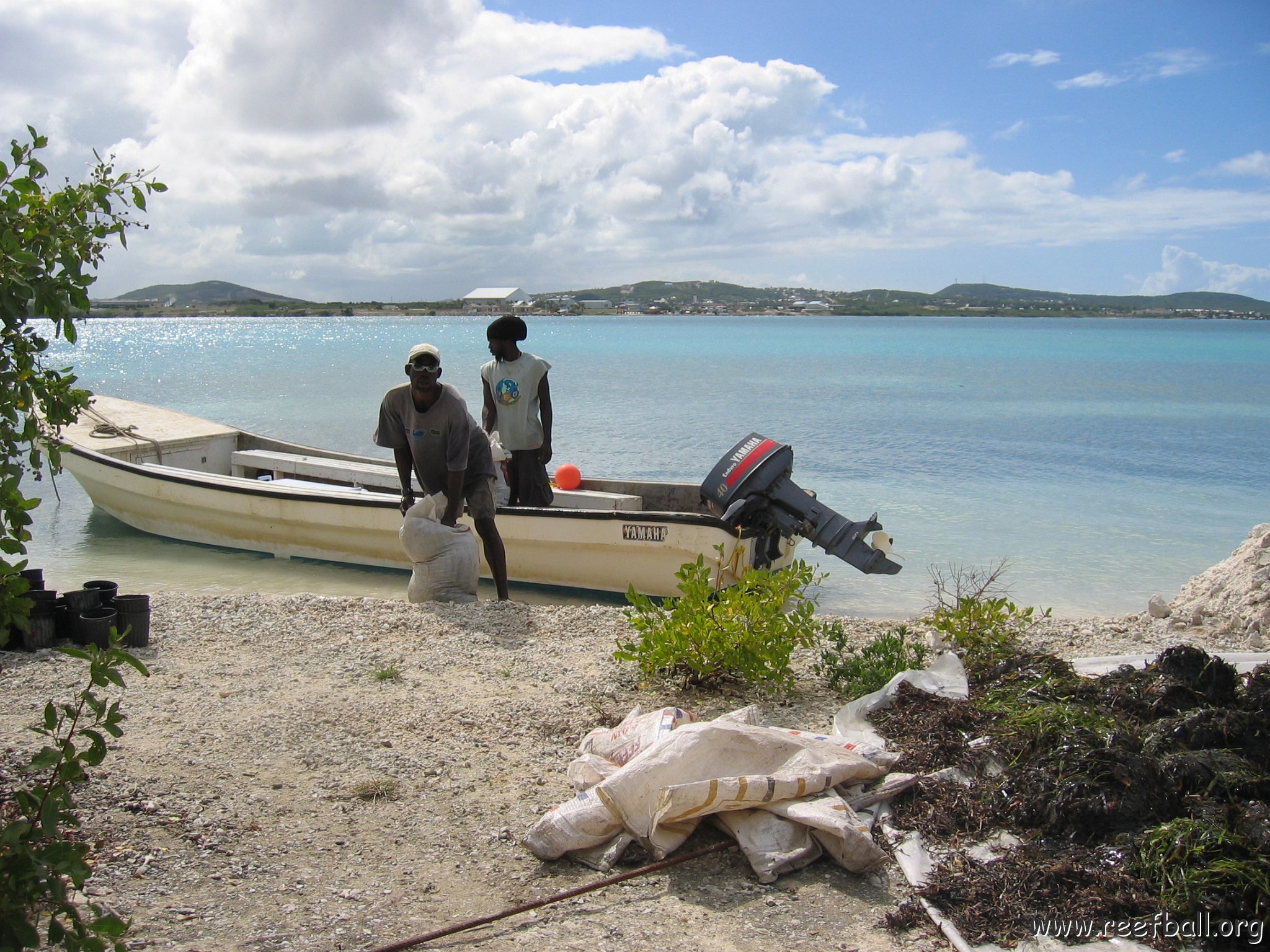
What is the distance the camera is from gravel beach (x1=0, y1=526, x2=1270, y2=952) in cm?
296

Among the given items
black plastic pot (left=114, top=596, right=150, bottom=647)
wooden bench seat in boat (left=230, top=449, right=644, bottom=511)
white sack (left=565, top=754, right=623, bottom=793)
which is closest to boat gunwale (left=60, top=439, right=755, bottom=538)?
wooden bench seat in boat (left=230, top=449, right=644, bottom=511)

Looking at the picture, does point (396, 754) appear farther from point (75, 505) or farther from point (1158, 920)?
point (75, 505)

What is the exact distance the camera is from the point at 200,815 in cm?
352

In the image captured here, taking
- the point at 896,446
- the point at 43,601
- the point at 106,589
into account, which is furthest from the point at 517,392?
the point at 896,446

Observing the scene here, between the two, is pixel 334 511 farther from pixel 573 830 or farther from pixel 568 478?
pixel 573 830

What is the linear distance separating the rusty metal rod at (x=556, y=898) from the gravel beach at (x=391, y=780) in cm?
3

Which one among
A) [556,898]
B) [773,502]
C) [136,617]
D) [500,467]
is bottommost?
[556,898]

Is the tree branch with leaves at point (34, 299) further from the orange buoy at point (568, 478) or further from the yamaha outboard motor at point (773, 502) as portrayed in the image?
the orange buoy at point (568, 478)

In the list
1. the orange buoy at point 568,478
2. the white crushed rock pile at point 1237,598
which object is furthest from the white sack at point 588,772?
the orange buoy at point 568,478

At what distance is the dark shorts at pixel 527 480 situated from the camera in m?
8.59

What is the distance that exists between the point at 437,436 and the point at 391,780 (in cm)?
320

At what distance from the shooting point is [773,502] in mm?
7301

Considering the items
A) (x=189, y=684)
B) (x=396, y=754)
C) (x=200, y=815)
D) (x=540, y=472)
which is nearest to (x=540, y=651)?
(x=396, y=754)

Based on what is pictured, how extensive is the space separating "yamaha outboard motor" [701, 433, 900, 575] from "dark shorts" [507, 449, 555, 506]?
1.87 meters
